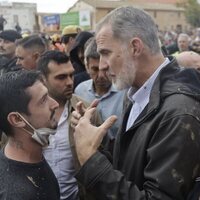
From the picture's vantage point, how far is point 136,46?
1.83 metres

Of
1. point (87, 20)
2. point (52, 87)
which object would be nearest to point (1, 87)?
point (52, 87)

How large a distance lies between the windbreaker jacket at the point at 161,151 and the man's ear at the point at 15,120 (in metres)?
0.43

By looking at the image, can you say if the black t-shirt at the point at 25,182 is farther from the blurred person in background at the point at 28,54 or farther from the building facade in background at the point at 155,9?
the building facade in background at the point at 155,9

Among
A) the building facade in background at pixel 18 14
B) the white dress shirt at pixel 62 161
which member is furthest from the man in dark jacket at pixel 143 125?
the building facade in background at pixel 18 14

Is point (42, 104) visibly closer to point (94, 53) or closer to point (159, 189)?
point (159, 189)

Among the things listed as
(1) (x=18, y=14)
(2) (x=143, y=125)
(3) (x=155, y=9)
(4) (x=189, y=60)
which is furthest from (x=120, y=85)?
(3) (x=155, y=9)

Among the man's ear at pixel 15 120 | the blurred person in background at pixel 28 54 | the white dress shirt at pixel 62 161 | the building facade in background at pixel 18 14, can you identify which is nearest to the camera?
the man's ear at pixel 15 120

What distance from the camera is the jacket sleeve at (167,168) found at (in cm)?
155

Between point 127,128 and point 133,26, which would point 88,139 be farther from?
point 133,26

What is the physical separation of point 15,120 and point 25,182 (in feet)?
1.11

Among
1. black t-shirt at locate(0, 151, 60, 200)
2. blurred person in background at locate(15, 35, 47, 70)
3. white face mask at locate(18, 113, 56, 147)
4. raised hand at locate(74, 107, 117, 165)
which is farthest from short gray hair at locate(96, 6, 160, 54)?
blurred person in background at locate(15, 35, 47, 70)

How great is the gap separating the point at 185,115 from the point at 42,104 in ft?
2.57

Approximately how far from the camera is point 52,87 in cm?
296

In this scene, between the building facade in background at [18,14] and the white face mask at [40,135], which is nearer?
the white face mask at [40,135]
